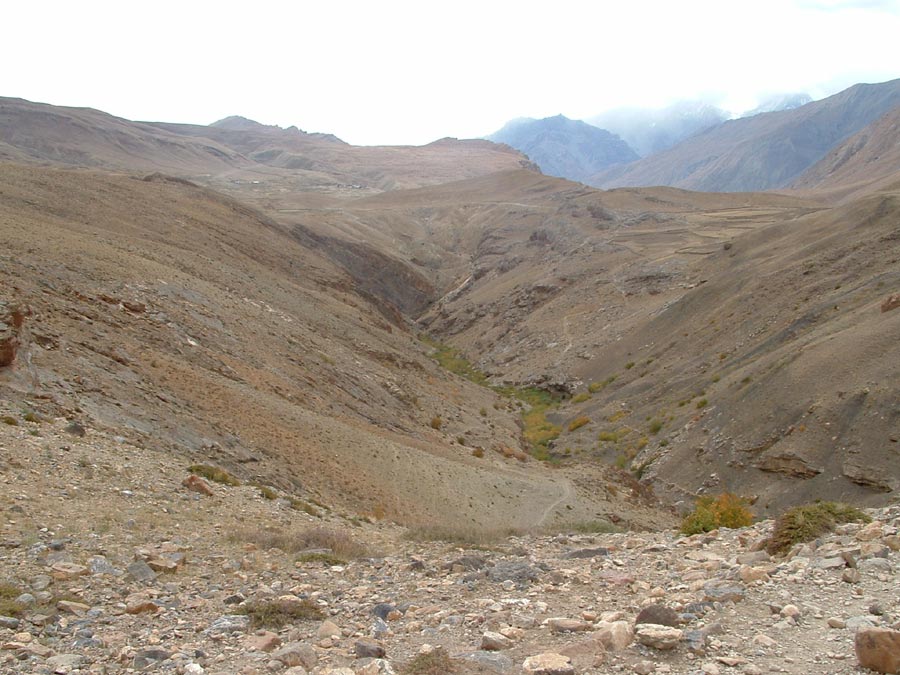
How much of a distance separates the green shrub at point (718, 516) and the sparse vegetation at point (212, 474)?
27.6 ft

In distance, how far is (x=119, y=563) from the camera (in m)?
8.34

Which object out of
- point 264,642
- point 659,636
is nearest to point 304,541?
point 264,642

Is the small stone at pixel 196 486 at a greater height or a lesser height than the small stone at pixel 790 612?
lesser

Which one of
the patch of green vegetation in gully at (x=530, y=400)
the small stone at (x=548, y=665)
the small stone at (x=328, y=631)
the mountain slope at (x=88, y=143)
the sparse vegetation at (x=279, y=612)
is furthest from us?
the mountain slope at (x=88, y=143)

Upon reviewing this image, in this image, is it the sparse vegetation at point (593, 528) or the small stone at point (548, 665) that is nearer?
the small stone at point (548, 665)

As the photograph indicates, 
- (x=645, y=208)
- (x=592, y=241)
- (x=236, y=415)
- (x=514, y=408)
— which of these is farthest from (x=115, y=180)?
(x=645, y=208)

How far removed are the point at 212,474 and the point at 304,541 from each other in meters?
3.67

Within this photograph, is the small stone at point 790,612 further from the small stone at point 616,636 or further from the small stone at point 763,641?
the small stone at point 616,636

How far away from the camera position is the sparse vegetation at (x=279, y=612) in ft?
23.5

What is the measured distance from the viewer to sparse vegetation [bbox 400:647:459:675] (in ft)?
19.0

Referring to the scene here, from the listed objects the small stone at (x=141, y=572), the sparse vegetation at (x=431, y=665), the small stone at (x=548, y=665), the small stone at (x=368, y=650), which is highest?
the small stone at (x=548, y=665)

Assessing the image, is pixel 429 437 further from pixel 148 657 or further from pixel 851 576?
pixel 148 657

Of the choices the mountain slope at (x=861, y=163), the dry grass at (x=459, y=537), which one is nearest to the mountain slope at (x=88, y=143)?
the dry grass at (x=459, y=537)

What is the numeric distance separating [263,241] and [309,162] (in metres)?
140
